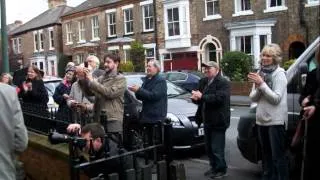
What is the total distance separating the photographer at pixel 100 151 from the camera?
12.9ft

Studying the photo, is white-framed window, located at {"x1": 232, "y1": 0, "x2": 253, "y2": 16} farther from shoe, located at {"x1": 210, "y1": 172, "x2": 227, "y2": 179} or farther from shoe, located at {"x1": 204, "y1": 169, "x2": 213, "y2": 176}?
shoe, located at {"x1": 210, "y1": 172, "x2": 227, "y2": 179}

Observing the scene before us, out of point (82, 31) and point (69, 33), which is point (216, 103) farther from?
point (69, 33)

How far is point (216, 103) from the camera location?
7133 millimetres

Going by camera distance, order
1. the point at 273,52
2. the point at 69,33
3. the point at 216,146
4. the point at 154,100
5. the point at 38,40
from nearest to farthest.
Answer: the point at 273,52 < the point at 216,146 < the point at 154,100 < the point at 69,33 < the point at 38,40

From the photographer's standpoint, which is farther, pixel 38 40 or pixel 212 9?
pixel 38 40

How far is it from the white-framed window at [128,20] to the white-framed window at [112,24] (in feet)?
4.82

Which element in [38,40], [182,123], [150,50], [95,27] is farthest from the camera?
[38,40]

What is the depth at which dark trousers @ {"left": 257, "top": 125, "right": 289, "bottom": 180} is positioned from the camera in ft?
19.8

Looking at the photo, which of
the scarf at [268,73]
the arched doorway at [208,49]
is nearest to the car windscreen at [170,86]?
the scarf at [268,73]

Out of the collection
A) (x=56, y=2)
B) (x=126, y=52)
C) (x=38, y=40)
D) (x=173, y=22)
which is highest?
(x=56, y=2)

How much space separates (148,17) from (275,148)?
29414 millimetres

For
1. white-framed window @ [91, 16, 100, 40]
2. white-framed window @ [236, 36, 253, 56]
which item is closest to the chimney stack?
white-framed window @ [91, 16, 100, 40]

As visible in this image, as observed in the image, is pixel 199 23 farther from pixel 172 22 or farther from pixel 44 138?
pixel 44 138

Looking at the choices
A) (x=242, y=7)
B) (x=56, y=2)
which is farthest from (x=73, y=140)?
(x=56, y=2)
